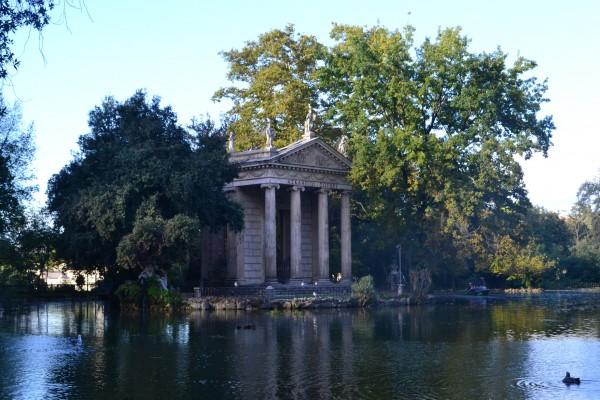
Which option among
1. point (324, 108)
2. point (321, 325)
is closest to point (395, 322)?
point (321, 325)

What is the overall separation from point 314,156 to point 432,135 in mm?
8489

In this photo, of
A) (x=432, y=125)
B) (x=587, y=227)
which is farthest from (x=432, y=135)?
(x=587, y=227)

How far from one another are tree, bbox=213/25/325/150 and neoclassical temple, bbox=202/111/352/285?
25.3 ft

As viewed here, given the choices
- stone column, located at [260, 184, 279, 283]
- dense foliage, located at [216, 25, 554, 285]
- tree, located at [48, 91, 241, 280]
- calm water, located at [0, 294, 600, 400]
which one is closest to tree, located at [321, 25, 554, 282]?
dense foliage, located at [216, 25, 554, 285]

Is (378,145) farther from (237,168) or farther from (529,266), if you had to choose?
(529,266)

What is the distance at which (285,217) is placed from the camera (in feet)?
224

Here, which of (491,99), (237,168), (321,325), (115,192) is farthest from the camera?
(491,99)

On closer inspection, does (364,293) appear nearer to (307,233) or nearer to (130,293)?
(307,233)

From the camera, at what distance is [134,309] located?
160 ft

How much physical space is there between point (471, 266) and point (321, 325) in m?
41.5

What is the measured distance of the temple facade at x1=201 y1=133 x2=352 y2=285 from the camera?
2349 inches

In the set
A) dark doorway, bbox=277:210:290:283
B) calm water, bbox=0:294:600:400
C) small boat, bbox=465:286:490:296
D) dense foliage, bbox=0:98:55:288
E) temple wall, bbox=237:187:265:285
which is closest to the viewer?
calm water, bbox=0:294:600:400

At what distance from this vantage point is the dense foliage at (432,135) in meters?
60.7

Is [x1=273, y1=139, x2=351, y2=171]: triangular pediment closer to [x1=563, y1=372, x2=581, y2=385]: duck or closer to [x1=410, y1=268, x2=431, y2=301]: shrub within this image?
[x1=410, y1=268, x2=431, y2=301]: shrub
